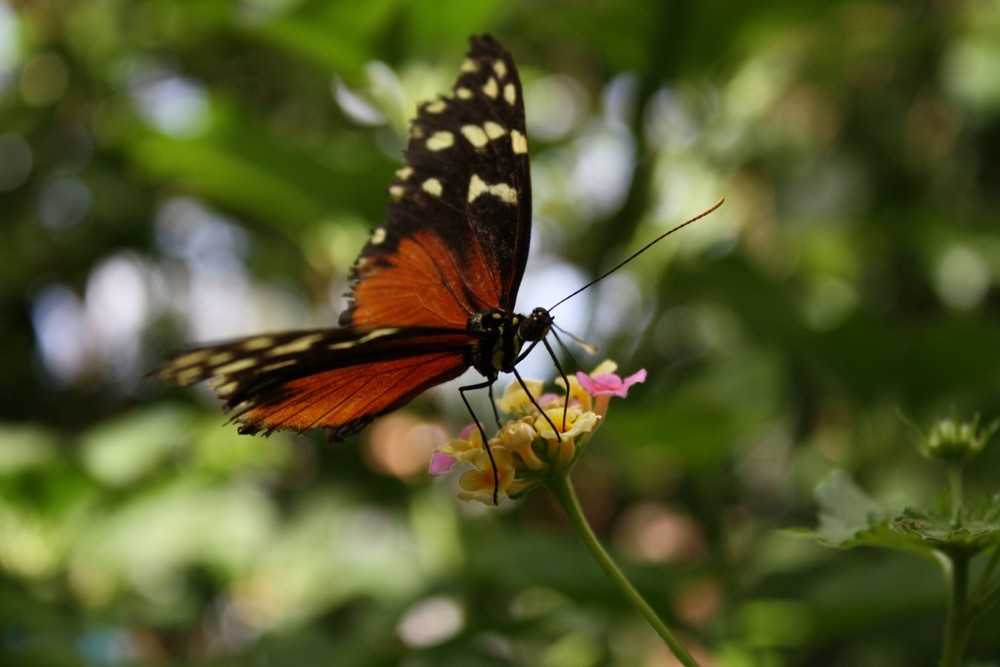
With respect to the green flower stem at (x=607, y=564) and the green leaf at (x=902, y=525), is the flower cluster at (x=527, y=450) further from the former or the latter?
the green leaf at (x=902, y=525)

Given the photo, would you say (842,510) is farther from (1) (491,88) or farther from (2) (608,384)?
(1) (491,88)

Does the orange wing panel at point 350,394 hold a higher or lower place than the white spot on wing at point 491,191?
lower

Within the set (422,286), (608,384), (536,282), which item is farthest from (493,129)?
(536,282)

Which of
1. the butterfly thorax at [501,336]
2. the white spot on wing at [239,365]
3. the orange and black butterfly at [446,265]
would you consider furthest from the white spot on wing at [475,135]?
the white spot on wing at [239,365]

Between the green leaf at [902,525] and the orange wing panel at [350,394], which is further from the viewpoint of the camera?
the orange wing panel at [350,394]

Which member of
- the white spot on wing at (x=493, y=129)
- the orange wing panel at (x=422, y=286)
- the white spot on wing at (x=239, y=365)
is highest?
the white spot on wing at (x=493, y=129)

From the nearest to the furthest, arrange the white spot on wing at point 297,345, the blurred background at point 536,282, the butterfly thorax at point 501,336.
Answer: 1. the white spot on wing at point 297,345
2. the butterfly thorax at point 501,336
3. the blurred background at point 536,282

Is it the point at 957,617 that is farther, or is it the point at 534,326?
the point at 534,326

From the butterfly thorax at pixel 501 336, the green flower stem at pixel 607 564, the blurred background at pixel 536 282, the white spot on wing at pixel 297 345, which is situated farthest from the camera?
the blurred background at pixel 536 282

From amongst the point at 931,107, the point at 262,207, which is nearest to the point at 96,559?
the point at 262,207
